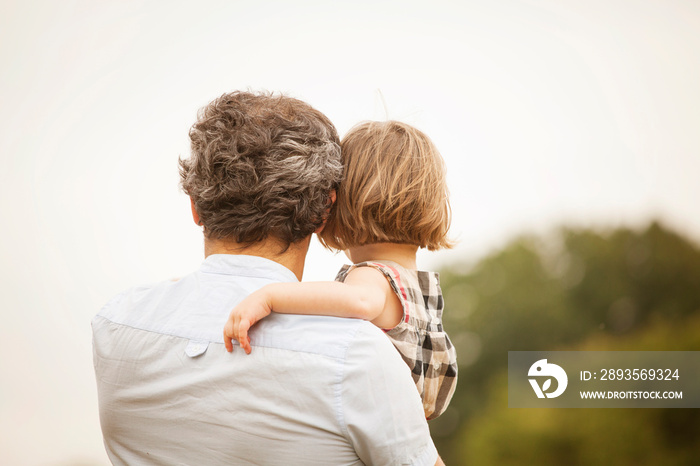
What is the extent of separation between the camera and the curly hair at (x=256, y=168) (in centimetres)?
99

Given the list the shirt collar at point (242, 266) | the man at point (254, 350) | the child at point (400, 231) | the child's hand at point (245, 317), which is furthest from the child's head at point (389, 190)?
the child's hand at point (245, 317)

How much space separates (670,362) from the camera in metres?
8.66

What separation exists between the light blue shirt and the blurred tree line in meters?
7.85

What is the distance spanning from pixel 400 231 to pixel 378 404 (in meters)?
0.58

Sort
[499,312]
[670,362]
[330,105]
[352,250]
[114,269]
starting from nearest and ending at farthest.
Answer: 1. [352,250]
2. [114,269]
3. [330,105]
4. [670,362]
5. [499,312]

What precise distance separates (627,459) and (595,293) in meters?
2.49

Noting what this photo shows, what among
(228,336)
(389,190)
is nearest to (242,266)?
(228,336)

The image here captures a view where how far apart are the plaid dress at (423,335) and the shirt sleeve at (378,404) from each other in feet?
1.30

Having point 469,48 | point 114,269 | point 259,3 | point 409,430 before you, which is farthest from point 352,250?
point 469,48

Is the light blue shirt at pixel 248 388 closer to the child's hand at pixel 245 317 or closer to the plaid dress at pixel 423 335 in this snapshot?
the child's hand at pixel 245 317

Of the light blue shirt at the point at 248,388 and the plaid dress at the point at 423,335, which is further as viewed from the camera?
the plaid dress at the point at 423,335

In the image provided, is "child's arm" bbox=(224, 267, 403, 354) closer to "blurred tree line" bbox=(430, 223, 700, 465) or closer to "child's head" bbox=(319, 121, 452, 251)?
"child's head" bbox=(319, 121, 452, 251)

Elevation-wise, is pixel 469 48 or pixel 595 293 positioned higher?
pixel 469 48

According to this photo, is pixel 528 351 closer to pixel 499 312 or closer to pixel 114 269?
pixel 499 312
